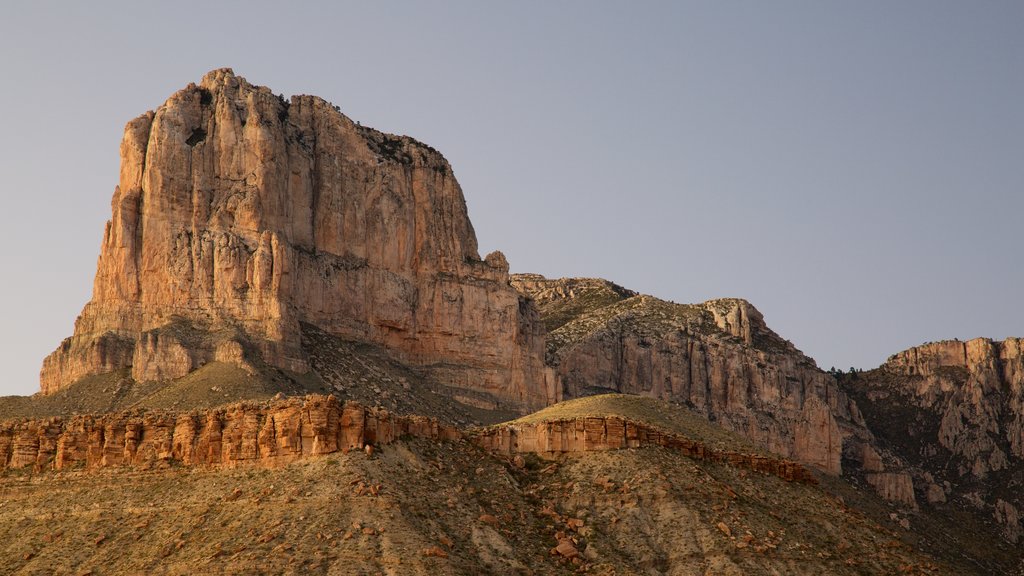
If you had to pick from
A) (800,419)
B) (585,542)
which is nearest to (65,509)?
(585,542)

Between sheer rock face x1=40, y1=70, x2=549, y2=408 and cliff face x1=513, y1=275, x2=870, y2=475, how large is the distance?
17706 mm

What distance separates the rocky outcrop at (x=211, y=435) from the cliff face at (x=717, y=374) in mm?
92855

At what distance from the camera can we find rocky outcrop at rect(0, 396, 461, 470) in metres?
84.9

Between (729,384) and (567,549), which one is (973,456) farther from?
(567,549)

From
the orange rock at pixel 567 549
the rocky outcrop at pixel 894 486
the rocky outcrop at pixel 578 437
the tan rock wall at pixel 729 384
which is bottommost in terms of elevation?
the orange rock at pixel 567 549

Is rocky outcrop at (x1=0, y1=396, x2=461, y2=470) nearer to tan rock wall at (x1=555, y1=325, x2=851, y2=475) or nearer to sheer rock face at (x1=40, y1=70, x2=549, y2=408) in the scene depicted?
sheer rock face at (x1=40, y1=70, x2=549, y2=408)

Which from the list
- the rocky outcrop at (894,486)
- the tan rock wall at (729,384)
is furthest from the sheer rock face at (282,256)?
the rocky outcrop at (894,486)

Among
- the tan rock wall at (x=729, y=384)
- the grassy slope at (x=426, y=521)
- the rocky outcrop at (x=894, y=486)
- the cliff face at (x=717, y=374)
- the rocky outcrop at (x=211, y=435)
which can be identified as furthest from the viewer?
the cliff face at (x=717, y=374)

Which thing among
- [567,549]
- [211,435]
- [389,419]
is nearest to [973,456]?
[389,419]

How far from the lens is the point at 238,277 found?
13550 centimetres

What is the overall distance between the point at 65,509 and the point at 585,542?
25375 millimetres

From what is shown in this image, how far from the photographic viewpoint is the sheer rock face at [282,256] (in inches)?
5261

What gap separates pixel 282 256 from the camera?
13762 centimetres

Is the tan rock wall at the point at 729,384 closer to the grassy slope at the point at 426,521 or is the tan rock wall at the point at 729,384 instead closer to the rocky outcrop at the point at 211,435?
the grassy slope at the point at 426,521
